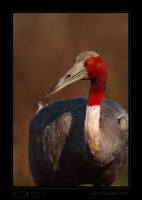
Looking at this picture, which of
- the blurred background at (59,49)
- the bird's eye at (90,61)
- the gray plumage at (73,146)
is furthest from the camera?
the blurred background at (59,49)

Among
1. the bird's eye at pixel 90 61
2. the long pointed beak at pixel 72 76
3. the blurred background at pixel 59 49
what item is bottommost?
the long pointed beak at pixel 72 76

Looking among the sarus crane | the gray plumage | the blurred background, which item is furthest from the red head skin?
the blurred background

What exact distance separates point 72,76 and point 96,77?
0.30m

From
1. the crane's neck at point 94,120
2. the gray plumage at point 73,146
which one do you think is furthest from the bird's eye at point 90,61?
the gray plumage at point 73,146

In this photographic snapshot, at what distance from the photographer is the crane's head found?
6500 millimetres

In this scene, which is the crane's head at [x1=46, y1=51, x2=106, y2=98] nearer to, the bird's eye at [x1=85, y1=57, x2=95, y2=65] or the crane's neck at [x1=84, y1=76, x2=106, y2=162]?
the bird's eye at [x1=85, y1=57, x2=95, y2=65]

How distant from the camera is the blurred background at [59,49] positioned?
1235 centimetres

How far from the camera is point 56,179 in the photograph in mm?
7410

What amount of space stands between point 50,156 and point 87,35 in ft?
19.8

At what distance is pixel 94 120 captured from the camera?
21.4 ft

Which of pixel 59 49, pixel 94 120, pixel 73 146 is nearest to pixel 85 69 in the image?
pixel 94 120

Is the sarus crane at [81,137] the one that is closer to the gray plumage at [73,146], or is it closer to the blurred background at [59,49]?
the gray plumage at [73,146]

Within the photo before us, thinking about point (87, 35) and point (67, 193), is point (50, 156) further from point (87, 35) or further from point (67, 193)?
point (87, 35)
